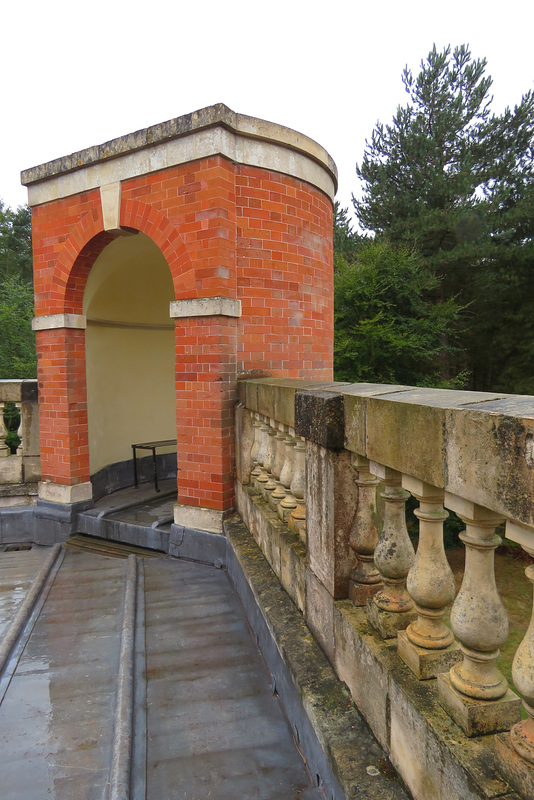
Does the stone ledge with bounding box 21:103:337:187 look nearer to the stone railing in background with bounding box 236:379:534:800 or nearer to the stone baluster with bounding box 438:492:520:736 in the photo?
the stone railing in background with bounding box 236:379:534:800

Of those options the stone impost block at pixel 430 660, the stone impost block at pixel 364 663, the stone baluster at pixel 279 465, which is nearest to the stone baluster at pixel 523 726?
the stone impost block at pixel 430 660

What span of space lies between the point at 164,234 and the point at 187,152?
2.55 ft

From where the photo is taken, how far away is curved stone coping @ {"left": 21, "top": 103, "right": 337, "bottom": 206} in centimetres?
459

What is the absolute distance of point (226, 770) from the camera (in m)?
2.28

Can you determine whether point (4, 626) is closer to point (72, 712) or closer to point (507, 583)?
A: point (72, 712)

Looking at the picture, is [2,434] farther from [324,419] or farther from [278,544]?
[324,419]

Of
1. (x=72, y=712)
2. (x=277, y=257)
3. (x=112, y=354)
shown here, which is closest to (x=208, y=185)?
(x=277, y=257)

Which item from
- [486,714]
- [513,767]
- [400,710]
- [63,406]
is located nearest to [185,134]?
[63,406]

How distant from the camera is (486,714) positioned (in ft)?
4.22

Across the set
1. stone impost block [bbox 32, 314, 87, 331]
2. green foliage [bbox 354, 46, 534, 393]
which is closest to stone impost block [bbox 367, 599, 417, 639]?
stone impost block [bbox 32, 314, 87, 331]

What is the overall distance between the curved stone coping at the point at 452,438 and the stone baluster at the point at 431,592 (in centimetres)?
13

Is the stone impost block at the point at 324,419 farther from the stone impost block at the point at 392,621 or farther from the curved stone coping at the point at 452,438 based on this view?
the stone impost block at the point at 392,621

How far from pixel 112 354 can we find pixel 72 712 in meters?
5.10

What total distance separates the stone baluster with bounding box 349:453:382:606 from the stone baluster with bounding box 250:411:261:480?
1914 mm
